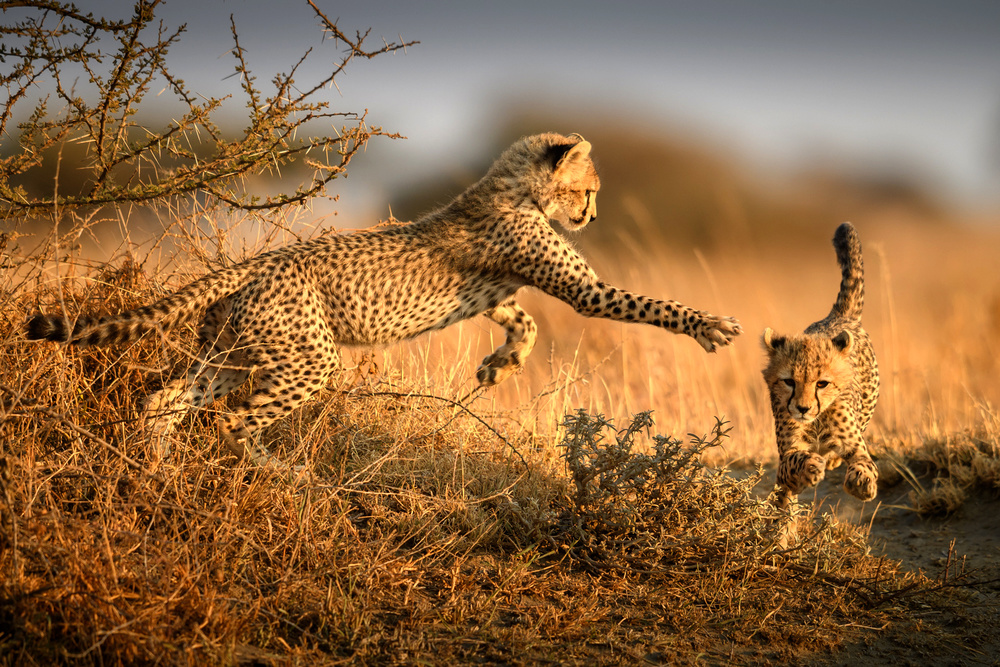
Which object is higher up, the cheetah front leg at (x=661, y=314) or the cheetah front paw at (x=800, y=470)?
the cheetah front leg at (x=661, y=314)

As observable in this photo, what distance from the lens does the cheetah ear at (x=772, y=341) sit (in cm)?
507

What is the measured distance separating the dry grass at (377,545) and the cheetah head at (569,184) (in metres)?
1.32

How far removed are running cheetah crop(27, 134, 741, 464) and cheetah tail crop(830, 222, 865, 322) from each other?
1.67 meters

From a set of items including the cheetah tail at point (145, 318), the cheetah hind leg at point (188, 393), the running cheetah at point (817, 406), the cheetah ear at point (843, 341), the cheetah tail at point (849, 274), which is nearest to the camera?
the cheetah tail at point (145, 318)

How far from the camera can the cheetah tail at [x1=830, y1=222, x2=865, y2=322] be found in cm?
593

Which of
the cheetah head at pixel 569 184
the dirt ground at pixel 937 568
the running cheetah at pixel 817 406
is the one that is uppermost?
the cheetah head at pixel 569 184

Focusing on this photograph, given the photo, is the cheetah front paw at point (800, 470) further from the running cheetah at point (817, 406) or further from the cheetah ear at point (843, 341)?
the cheetah ear at point (843, 341)

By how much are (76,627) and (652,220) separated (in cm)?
2273

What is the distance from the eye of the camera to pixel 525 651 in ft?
10.7

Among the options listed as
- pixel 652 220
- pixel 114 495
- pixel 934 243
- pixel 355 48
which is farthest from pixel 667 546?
pixel 934 243

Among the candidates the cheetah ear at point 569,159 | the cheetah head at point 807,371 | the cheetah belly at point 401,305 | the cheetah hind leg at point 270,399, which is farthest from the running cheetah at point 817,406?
the cheetah hind leg at point 270,399

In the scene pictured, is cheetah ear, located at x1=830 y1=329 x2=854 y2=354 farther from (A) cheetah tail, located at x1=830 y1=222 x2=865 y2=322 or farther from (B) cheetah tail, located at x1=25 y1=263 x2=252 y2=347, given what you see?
(B) cheetah tail, located at x1=25 y1=263 x2=252 y2=347

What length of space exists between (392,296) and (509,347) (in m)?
0.85

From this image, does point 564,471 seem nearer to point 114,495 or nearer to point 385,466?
point 385,466
